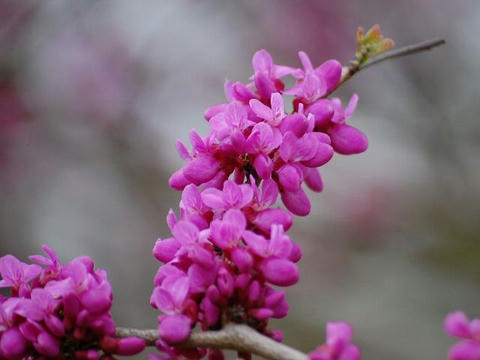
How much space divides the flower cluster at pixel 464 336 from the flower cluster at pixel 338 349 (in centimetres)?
10

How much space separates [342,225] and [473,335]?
2.83 meters

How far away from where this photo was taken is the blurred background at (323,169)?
2.67 m

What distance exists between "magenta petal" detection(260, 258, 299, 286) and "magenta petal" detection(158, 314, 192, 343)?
0.11 metres

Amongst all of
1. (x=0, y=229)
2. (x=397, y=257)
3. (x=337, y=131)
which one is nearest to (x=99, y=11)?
(x=0, y=229)

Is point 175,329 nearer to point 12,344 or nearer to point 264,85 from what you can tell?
point 12,344

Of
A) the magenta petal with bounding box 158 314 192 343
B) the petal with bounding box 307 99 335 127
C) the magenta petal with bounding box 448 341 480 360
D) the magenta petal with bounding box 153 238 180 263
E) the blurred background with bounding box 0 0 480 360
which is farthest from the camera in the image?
the blurred background with bounding box 0 0 480 360

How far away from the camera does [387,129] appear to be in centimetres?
331

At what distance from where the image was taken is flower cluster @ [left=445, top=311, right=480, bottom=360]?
0.60 m

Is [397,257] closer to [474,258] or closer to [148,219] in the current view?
[474,258]

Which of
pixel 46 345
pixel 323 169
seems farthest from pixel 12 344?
pixel 323 169

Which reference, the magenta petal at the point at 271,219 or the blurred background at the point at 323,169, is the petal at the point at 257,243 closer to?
the magenta petal at the point at 271,219

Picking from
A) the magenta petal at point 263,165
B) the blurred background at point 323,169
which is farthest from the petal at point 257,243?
the blurred background at point 323,169

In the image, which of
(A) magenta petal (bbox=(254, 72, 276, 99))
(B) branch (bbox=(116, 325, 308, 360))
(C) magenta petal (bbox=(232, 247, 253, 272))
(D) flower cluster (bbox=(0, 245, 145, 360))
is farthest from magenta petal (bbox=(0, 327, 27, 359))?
(A) magenta petal (bbox=(254, 72, 276, 99))

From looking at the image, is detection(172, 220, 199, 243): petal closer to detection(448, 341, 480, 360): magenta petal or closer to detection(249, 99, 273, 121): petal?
detection(249, 99, 273, 121): petal
